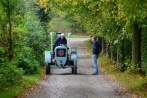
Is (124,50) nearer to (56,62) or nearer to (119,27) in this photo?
(119,27)

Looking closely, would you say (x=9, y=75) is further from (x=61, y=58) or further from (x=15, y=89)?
(x=61, y=58)

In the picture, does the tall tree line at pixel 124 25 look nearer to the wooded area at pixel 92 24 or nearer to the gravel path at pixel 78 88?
the wooded area at pixel 92 24

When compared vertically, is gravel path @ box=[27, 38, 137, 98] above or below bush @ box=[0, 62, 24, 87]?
below

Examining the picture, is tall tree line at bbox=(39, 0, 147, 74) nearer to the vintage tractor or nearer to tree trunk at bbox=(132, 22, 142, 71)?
tree trunk at bbox=(132, 22, 142, 71)

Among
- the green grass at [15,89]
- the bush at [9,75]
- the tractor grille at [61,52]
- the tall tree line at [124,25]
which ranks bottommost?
the green grass at [15,89]

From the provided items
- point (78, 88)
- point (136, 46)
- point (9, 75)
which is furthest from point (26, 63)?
point (136, 46)

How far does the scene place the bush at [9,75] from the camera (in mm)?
13628

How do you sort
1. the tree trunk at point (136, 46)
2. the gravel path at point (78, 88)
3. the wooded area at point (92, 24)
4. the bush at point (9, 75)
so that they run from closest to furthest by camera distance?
the gravel path at point (78, 88) < the bush at point (9, 75) < the wooded area at point (92, 24) < the tree trunk at point (136, 46)

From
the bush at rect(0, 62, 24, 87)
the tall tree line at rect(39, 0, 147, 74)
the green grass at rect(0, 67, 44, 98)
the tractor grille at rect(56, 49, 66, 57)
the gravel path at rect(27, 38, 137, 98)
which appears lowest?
the gravel path at rect(27, 38, 137, 98)

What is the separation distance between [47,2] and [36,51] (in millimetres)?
5381

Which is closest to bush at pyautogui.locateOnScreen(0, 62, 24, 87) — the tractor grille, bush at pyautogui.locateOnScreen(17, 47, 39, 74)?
bush at pyautogui.locateOnScreen(17, 47, 39, 74)

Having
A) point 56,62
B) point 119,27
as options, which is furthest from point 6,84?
point 119,27

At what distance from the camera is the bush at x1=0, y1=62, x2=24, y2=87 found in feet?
44.7

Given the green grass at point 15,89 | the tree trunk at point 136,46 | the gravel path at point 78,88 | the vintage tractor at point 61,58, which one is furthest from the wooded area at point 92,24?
the gravel path at point 78,88
